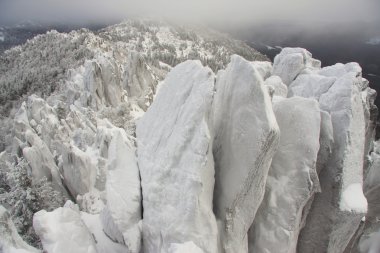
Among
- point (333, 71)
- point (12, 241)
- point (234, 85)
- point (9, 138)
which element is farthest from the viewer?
point (9, 138)

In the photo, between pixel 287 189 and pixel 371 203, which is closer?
pixel 287 189

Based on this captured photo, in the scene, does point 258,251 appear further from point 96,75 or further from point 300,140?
point 96,75

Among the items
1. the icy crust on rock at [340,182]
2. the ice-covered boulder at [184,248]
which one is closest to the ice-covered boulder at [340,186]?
the icy crust on rock at [340,182]

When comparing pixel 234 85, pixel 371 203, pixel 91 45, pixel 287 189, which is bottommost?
pixel 91 45

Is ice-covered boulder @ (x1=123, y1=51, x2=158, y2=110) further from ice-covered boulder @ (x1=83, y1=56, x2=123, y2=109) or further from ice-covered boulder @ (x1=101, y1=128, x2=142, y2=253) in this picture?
ice-covered boulder @ (x1=101, y1=128, x2=142, y2=253)

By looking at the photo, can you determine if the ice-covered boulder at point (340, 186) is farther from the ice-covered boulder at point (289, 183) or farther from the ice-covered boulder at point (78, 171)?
the ice-covered boulder at point (78, 171)

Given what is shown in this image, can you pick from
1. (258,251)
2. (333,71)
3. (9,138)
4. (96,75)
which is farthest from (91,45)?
(258,251)
